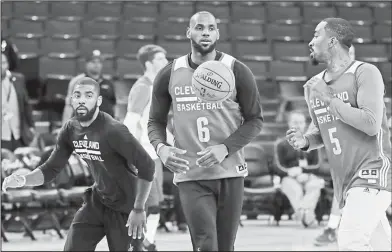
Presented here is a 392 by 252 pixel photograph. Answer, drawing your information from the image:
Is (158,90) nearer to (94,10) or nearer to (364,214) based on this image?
(364,214)

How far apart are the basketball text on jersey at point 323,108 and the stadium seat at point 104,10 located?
362 inches

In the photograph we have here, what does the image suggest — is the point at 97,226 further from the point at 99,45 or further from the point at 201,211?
the point at 99,45

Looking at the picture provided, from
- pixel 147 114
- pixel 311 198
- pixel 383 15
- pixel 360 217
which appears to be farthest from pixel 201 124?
pixel 383 15

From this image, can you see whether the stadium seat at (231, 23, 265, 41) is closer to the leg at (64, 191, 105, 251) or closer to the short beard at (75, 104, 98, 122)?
the short beard at (75, 104, 98, 122)

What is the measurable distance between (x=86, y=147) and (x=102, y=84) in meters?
3.17

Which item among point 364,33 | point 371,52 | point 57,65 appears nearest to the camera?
point 57,65

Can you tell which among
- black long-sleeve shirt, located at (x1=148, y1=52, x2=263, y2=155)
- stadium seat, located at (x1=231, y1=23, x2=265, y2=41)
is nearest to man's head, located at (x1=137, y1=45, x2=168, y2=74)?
black long-sleeve shirt, located at (x1=148, y1=52, x2=263, y2=155)

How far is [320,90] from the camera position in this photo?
4035 mm

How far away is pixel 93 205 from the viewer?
4684 millimetres

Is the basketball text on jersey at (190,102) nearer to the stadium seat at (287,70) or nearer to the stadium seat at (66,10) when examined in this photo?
the stadium seat at (287,70)

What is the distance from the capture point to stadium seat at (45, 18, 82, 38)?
12391 mm

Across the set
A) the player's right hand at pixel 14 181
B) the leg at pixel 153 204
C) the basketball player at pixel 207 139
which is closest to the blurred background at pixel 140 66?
the leg at pixel 153 204

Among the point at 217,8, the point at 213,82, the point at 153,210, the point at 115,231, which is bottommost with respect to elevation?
the point at 153,210

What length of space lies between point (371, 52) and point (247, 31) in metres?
2.29
